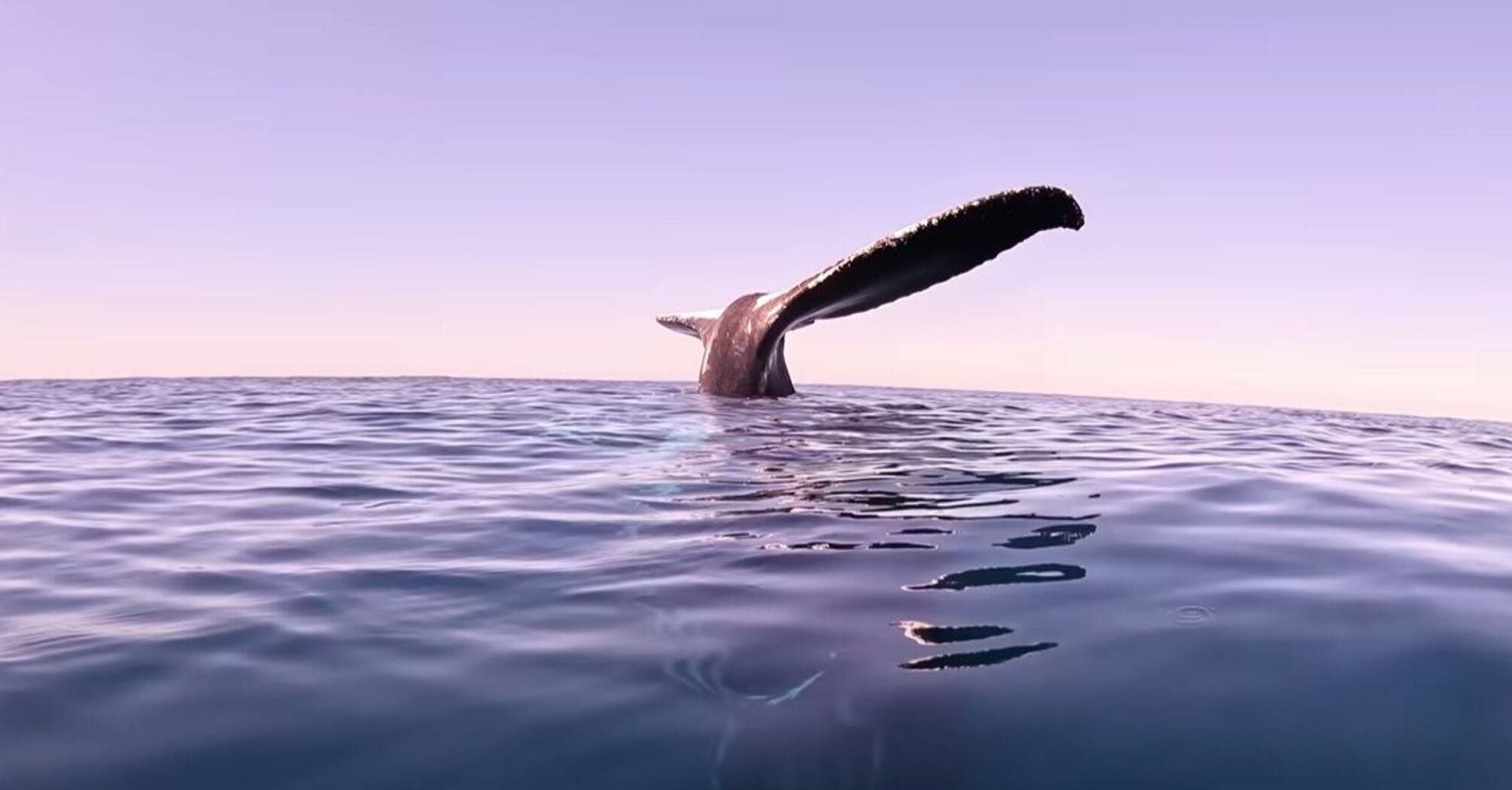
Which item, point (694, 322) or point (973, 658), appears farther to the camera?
point (694, 322)

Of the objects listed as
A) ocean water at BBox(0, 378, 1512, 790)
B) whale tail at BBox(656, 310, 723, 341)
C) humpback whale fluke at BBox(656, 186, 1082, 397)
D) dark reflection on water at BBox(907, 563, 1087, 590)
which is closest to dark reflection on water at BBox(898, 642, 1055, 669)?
ocean water at BBox(0, 378, 1512, 790)

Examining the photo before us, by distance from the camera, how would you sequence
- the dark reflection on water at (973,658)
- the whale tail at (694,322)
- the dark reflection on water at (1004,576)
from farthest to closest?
the whale tail at (694,322) → the dark reflection on water at (1004,576) → the dark reflection on water at (973,658)

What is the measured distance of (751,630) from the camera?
347 centimetres

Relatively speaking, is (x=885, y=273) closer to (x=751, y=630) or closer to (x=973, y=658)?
(x=751, y=630)

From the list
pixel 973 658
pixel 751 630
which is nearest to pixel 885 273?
pixel 751 630

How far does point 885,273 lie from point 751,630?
5.33 meters

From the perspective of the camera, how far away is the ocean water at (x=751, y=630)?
2467 millimetres

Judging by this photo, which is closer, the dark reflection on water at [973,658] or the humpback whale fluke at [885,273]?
the dark reflection on water at [973,658]

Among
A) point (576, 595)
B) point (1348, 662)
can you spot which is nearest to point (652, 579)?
point (576, 595)

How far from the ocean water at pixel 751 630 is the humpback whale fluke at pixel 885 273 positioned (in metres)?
1.77

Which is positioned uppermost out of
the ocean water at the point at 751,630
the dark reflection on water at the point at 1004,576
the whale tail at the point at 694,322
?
the whale tail at the point at 694,322

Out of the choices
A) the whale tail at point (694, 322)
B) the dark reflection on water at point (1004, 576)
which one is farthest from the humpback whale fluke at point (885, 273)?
the dark reflection on water at point (1004, 576)

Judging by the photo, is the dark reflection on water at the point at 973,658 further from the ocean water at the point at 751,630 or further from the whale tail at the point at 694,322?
the whale tail at the point at 694,322

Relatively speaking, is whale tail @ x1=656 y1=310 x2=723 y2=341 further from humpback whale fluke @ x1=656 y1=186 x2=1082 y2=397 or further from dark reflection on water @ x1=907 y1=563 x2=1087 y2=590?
dark reflection on water @ x1=907 y1=563 x2=1087 y2=590
